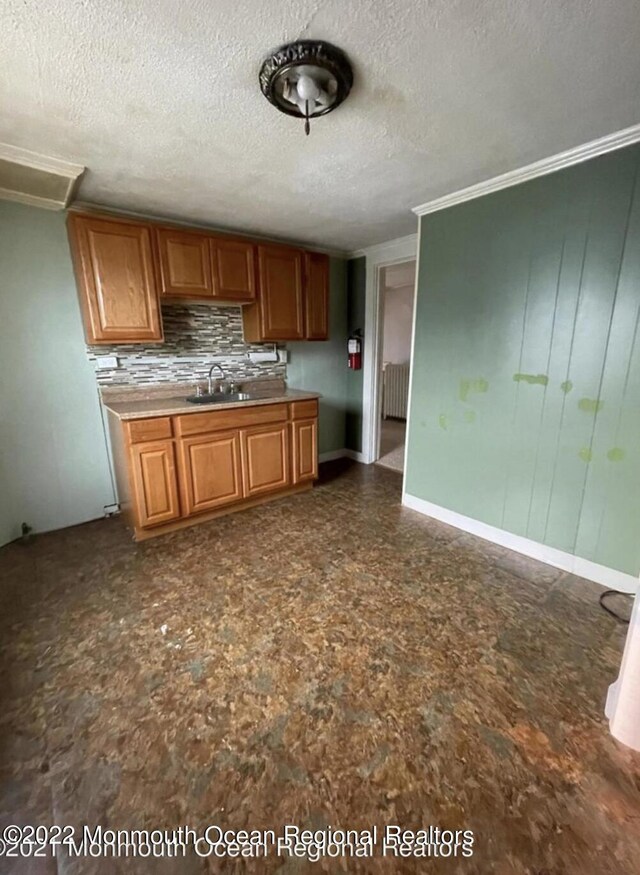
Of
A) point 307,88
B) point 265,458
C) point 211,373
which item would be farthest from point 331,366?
point 307,88

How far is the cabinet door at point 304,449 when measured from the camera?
3234 mm

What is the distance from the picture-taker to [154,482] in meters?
2.51

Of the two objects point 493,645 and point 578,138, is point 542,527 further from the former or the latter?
point 578,138

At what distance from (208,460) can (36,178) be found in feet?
6.21

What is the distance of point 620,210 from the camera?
180 centimetres

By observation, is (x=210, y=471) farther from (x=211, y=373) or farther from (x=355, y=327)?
(x=355, y=327)

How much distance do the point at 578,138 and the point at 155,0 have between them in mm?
1841

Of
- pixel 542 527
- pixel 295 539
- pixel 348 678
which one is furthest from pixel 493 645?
pixel 295 539

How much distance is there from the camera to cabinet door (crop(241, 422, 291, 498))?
9.70ft

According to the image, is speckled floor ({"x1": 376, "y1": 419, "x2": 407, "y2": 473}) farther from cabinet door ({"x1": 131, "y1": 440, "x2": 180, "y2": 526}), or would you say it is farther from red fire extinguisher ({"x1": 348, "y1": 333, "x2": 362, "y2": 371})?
cabinet door ({"x1": 131, "y1": 440, "x2": 180, "y2": 526})

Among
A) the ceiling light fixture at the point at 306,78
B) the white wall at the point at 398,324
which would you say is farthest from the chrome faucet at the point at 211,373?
the white wall at the point at 398,324

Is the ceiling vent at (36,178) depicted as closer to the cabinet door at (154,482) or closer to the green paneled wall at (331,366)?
the cabinet door at (154,482)

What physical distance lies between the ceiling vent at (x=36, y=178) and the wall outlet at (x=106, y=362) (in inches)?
38.0

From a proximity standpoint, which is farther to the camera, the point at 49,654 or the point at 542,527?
the point at 542,527
